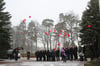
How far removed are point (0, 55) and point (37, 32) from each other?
4099 centimetres

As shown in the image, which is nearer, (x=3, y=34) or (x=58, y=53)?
(x=58, y=53)

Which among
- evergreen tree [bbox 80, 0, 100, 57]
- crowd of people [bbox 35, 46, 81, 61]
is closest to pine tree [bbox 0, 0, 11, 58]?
crowd of people [bbox 35, 46, 81, 61]

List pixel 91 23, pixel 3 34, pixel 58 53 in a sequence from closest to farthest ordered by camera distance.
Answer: pixel 58 53
pixel 91 23
pixel 3 34

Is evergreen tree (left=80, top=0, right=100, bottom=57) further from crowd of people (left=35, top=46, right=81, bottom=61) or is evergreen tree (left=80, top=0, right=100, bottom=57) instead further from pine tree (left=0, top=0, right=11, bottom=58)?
pine tree (left=0, top=0, right=11, bottom=58)

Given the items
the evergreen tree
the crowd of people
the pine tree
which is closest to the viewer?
the crowd of people

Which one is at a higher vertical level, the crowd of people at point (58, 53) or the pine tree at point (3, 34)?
the pine tree at point (3, 34)

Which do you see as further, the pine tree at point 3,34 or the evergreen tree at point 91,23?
the pine tree at point 3,34

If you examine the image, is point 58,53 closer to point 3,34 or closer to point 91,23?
point 91,23

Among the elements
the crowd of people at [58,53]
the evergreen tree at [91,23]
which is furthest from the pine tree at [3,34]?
the evergreen tree at [91,23]

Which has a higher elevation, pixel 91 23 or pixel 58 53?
pixel 91 23

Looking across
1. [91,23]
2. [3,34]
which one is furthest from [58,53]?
[3,34]

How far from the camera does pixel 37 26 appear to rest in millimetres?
71438

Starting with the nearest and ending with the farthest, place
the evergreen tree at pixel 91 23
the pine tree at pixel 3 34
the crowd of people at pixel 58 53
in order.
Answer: the crowd of people at pixel 58 53, the evergreen tree at pixel 91 23, the pine tree at pixel 3 34

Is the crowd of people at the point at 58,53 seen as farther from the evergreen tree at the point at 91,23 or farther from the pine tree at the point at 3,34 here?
the pine tree at the point at 3,34
